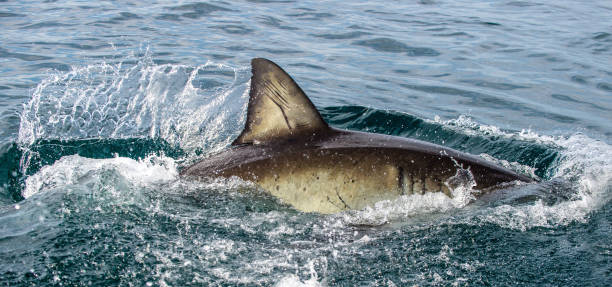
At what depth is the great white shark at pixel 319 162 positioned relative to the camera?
4055mm

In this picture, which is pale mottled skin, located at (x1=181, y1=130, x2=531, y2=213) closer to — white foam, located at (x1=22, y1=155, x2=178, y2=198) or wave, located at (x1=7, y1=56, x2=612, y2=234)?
wave, located at (x1=7, y1=56, x2=612, y2=234)

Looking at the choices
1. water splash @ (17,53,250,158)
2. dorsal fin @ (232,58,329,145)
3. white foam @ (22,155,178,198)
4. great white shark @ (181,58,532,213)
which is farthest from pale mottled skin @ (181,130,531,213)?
water splash @ (17,53,250,158)

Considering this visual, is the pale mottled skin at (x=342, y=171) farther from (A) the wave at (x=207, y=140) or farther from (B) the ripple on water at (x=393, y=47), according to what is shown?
(B) the ripple on water at (x=393, y=47)

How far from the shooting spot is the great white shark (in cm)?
405

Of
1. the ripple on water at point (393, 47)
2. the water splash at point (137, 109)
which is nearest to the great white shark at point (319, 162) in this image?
the water splash at point (137, 109)

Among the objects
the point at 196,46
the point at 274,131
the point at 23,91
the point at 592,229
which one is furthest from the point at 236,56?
the point at 592,229

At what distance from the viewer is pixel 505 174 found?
4.35 meters

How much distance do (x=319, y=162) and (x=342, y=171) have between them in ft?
0.53

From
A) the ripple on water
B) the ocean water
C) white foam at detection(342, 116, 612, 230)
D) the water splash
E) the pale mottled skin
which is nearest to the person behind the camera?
the ocean water

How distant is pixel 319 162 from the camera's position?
161 inches

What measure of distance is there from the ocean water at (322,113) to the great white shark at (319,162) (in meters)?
0.11

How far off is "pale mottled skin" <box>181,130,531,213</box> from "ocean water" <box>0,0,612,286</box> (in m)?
0.10

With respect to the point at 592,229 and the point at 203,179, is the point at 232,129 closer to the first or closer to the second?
the point at 203,179

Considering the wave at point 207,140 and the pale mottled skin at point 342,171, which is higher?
the pale mottled skin at point 342,171
